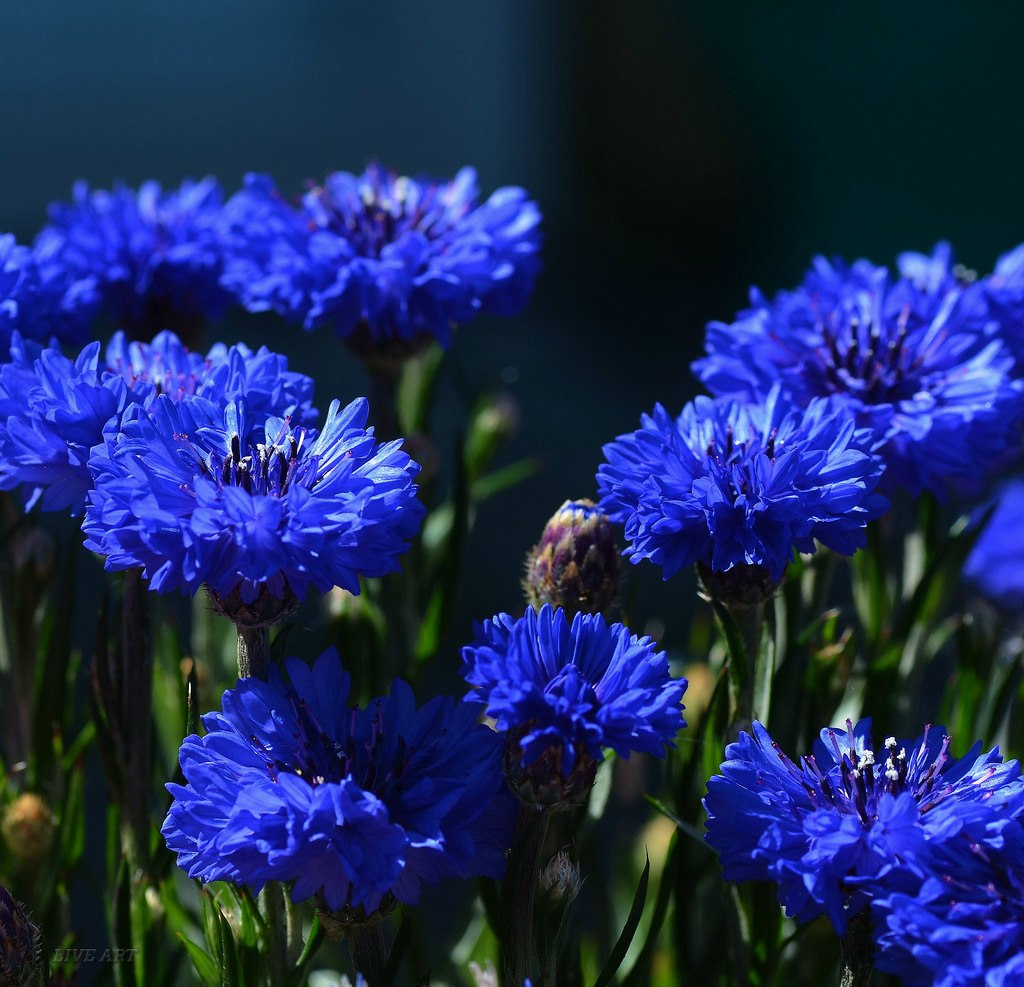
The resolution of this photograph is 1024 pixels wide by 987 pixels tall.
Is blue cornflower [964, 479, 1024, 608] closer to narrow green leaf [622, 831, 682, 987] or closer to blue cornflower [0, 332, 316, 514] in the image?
narrow green leaf [622, 831, 682, 987]

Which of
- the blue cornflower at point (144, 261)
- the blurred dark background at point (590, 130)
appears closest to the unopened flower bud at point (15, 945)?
the blue cornflower at point (144, 261)

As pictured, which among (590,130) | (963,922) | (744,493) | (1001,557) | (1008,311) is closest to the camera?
(963,922)

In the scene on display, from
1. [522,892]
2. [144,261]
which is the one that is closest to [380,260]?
[144,261]

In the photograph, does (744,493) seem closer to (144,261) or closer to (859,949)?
(859,949)

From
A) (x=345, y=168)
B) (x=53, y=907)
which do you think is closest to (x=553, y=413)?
(x=345, y=168)

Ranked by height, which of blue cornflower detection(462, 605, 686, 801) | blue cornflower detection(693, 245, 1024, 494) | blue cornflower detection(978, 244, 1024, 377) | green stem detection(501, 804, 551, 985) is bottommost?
green stem detection(501, 804, 551, 985)

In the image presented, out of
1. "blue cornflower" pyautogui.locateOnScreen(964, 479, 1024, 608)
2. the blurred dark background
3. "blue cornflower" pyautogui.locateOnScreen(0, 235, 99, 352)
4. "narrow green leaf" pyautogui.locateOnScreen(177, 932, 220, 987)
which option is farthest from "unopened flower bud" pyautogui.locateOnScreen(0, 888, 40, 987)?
the blurred dark background

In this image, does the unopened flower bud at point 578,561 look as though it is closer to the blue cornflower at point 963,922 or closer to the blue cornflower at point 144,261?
the blue cornflower at point 963,922
